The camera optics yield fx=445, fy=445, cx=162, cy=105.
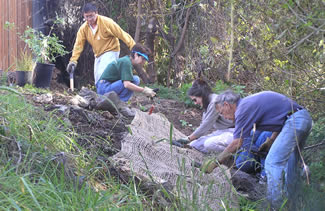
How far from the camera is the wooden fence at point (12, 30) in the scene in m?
8.63

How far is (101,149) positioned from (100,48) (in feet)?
10.5

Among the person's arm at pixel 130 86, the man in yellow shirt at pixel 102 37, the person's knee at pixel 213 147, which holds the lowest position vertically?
the person's knee at pixel 213 147

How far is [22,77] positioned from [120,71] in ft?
8.66

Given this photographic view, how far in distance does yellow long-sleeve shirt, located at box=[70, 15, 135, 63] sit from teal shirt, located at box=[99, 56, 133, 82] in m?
0.83

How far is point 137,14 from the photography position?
33.1ft

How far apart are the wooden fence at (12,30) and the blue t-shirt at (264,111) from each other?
19.1ft

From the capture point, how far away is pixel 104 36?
676 centimetres

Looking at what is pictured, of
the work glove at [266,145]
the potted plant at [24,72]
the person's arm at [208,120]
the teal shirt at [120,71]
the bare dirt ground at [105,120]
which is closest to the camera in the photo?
the bare dirt ground at [105,120]

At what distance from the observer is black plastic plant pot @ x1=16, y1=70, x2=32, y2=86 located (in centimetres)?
770

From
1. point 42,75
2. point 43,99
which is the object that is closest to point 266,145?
point 43,99

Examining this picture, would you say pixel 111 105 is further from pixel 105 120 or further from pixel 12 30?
pixel 12 30

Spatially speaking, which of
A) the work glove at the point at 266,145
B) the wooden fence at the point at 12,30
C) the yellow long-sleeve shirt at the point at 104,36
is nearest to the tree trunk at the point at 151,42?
the wooden fence at the point at 12,30

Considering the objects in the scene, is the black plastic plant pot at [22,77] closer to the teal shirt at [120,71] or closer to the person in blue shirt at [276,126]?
Result: the teal shirt at [120,71]

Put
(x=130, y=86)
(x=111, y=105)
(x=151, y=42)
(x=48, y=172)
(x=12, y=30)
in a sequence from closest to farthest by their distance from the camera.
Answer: (x=48, y=172), (x=111, y=105), (x=130, y=86), (x=12, y=30), (x=151, y=42)
